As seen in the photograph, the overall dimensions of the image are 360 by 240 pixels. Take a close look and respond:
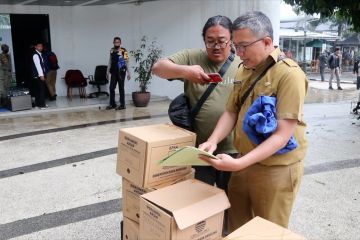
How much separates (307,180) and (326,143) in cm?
173

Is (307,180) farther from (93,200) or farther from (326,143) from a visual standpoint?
(93,200)

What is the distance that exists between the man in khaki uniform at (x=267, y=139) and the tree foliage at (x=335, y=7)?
4373 millimetres

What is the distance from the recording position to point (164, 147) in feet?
5.69

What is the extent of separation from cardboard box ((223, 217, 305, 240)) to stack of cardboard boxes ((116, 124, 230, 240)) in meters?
0.16

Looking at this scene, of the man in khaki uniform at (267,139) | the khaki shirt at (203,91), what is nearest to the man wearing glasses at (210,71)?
the khaki shirt at (203,91)

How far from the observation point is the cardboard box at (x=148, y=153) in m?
1.70

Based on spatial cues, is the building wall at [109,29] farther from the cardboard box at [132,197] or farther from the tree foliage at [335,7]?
the cardboard box at [132,197]

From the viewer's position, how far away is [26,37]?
991 cm

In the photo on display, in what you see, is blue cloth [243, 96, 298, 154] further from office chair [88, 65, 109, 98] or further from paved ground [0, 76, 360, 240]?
office chair [88, 65, 109, 98]

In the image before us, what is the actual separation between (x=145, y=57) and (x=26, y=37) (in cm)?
322

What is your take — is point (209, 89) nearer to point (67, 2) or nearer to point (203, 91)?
point (203, 91)

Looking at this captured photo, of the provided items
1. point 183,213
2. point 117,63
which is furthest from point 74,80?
point 183,213

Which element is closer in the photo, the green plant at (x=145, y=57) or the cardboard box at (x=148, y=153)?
the cardboard box at (x=148, y=153)

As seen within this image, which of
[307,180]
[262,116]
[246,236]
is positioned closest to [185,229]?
[246,236]
